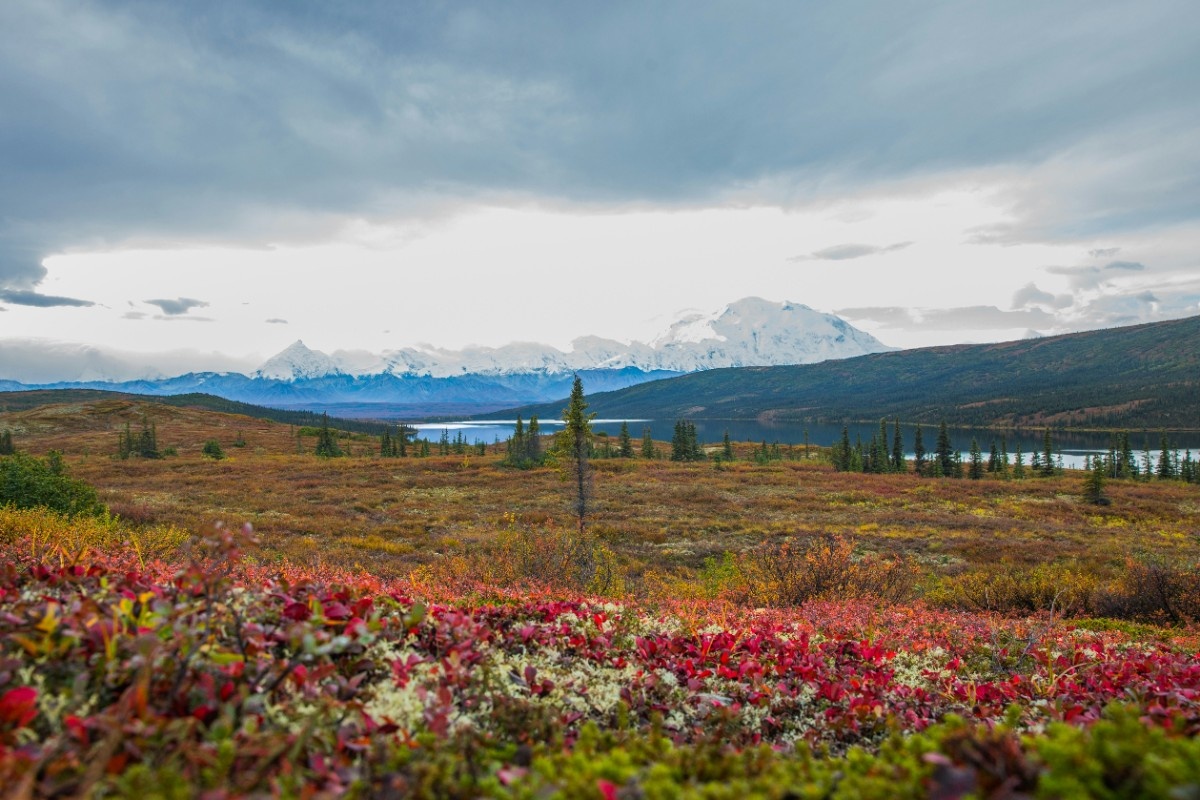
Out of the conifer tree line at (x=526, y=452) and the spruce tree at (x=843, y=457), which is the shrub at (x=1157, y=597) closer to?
the conifer tree line at (x=526, y=452)

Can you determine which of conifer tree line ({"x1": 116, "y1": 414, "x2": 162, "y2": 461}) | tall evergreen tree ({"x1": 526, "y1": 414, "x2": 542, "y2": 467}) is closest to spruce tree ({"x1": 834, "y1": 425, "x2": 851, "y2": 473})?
tall evergreen tree ({"x1": 526, "y1": 414, "x2": 542, "y2": 467})

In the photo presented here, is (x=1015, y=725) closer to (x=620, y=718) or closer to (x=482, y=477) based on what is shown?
(x=620, y=718)

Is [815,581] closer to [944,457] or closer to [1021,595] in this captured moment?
[1021,595]

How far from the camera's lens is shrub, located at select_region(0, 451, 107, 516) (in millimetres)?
13766

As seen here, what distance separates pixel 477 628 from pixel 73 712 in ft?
7.04

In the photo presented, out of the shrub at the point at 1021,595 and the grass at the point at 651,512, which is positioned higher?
the shrub at the point at 1021,595

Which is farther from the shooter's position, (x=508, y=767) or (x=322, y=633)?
(x=322, y=633)

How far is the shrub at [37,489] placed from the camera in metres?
13.8

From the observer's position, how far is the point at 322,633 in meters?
3.24

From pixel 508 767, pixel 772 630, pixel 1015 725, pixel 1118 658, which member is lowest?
pixel 1118 658

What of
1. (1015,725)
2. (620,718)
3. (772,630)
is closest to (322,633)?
(620,718)

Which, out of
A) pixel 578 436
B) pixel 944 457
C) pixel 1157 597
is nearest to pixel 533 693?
pixel 1157 597

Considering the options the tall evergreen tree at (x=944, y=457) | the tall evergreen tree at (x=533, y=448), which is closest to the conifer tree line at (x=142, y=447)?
the tall evergreen tree at (x=533, y=448)

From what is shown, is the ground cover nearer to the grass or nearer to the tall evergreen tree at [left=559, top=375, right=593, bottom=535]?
the grass
